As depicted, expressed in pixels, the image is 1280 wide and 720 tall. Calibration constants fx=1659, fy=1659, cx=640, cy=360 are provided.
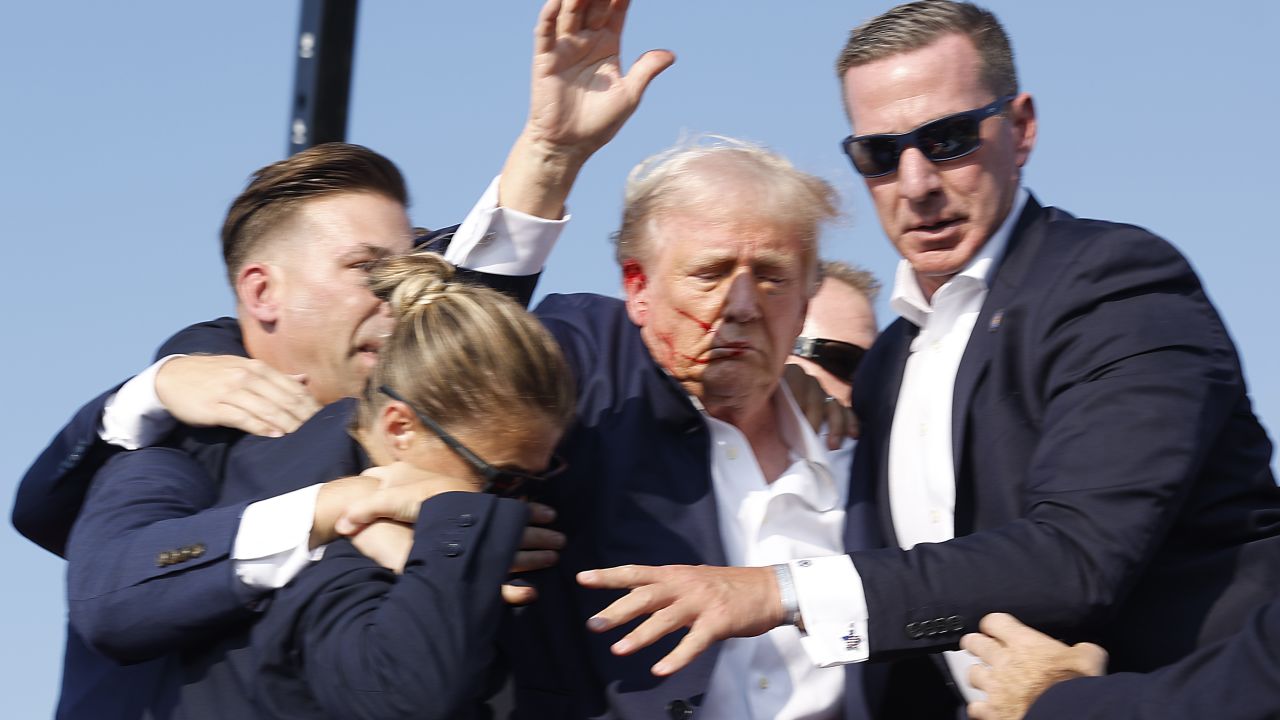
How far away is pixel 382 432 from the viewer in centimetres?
305

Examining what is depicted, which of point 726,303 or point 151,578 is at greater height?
point 726,303

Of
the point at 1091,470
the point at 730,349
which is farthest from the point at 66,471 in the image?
the point at 1091,470

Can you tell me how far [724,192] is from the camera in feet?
11.8

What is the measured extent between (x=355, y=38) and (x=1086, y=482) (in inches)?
98.8

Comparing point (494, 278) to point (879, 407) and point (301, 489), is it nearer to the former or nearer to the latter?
point (301, 489)

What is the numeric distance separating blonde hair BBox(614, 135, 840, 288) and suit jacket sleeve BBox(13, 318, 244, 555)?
952 millimetres

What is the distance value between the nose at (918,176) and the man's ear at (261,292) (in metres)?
1.41

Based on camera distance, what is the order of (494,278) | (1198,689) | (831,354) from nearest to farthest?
1. (1198,689)
2. (494,278)
3. (831,354)

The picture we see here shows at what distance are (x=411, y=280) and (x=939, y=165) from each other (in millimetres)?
1261

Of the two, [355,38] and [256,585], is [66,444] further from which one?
[355,38]

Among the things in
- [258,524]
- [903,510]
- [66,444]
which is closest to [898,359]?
[903,510]

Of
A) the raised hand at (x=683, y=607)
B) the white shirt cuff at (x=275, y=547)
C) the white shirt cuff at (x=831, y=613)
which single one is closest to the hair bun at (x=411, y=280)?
the white shirt cuff at (x=275, y=547)

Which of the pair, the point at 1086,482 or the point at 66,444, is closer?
the point at 1086,482

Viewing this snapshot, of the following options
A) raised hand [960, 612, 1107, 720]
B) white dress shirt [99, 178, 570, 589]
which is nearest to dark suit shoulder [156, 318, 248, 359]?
white dress shirt [99, 178, 570, 589]
